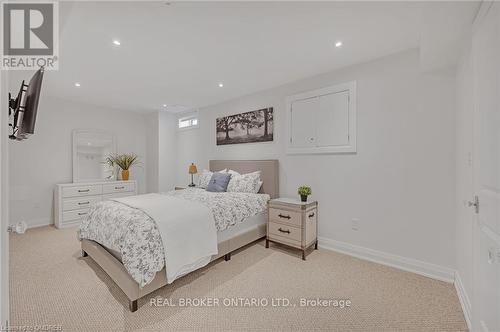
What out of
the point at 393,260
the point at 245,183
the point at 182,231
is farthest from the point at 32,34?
the point at 393,260

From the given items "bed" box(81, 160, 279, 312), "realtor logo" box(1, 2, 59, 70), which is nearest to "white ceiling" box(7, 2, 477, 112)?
"realtor logo" box(1, 2, 59, 70)

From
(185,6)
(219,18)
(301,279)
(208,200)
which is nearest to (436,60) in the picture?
(219,18)

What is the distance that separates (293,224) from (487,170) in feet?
6.10

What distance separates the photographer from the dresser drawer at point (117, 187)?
447 centimetres

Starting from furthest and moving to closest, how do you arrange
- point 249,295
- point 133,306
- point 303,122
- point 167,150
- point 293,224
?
point 167,150 < point 303,122 < point 293,224 < point 249,295 < point 133,306

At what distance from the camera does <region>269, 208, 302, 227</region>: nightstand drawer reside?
2729mm

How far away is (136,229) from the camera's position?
6.07 feet

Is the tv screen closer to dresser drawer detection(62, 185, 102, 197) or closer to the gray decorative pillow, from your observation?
the gray decorative pillow

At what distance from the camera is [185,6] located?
1741mm

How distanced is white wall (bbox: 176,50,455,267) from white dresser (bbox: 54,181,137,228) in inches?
152

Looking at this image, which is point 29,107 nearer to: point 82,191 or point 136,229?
point 136,229

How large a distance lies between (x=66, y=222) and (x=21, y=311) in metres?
2.68

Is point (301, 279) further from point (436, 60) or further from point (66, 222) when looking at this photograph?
point (66, 222)

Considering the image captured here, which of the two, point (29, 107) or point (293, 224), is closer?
point (29, 107)
